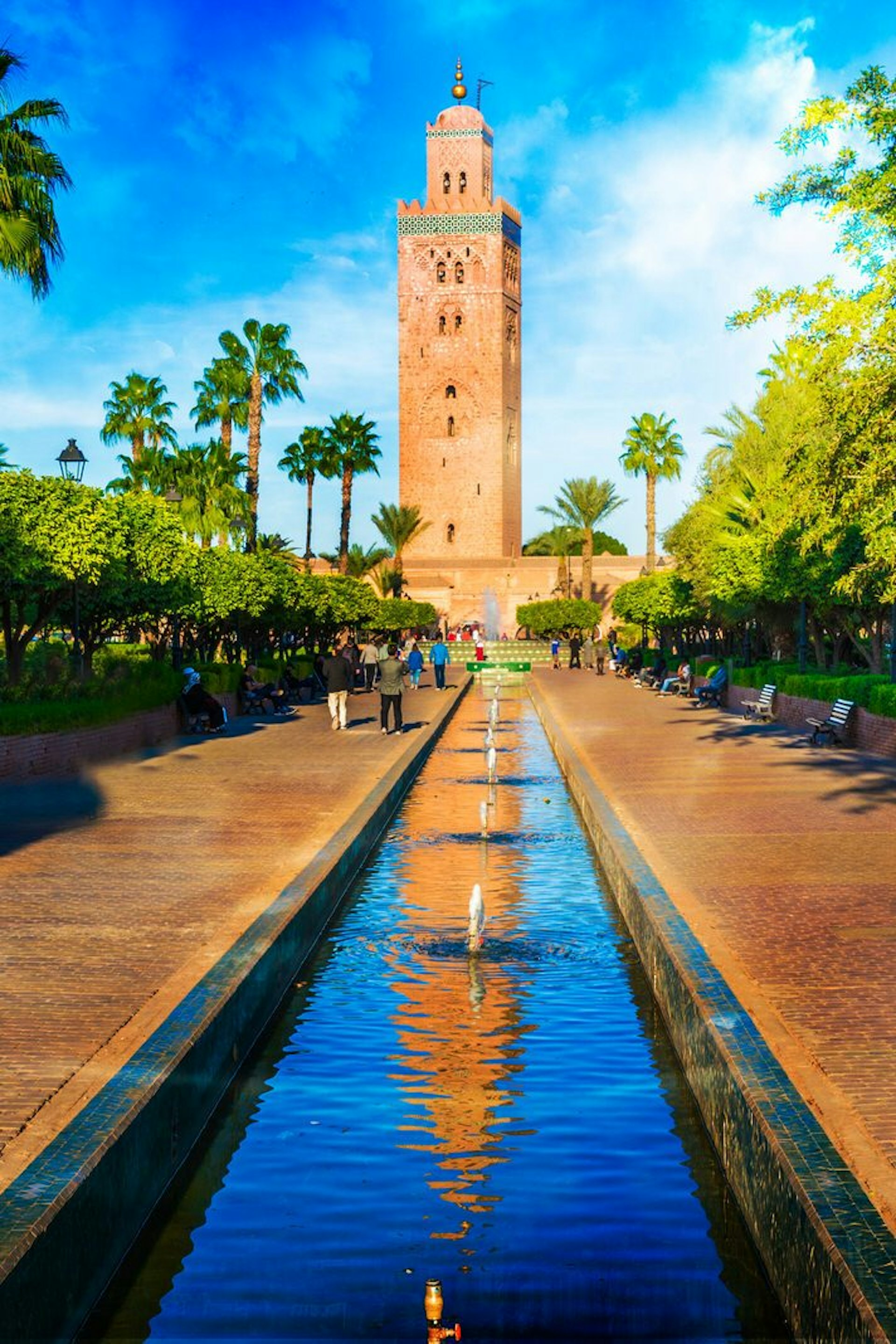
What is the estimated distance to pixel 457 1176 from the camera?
6.27 m

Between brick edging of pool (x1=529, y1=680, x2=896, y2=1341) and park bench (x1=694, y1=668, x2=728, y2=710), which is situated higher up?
park bench (x1=694, y1=668, x2=728, y2=710)

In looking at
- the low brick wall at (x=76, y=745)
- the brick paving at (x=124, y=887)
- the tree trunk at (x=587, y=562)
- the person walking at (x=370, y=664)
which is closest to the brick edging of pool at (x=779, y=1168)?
the brick paving at (x=124, y=887)

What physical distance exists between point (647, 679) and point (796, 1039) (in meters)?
39.9

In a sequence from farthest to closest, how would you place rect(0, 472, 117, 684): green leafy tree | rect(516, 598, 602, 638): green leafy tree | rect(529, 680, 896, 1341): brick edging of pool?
1. rect(516, 598, 602, 638): green leafy tree
2. rect(0, 472, 117, 684): green leafy tree
3. rect(529, 680, 896, 1341): brick edging of pool

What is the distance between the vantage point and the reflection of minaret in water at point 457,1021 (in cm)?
656

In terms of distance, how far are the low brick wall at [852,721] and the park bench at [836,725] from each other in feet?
0.38

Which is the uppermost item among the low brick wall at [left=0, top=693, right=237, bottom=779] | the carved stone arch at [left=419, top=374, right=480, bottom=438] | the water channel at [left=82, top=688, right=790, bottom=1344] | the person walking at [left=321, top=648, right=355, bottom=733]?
the carved stone arch at [left=419, top=374, right=480, bottom=438]

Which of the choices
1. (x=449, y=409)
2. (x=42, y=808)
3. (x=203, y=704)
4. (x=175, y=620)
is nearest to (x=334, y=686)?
(x=203, y=704)

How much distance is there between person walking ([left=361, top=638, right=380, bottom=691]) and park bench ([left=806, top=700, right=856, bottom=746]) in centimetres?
1846

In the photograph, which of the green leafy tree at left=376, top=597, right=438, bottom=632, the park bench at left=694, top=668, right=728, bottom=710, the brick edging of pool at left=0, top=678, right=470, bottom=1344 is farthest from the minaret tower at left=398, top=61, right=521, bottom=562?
the brick edging of pool at left=0, top=678, right=470, bottom=1344

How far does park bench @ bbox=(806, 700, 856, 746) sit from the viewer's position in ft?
75.9

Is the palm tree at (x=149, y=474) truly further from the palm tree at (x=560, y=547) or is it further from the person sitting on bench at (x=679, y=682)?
the palm tree at (x=560, y=547)

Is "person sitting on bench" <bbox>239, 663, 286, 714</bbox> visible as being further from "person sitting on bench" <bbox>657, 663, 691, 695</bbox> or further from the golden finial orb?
the golden finial orb

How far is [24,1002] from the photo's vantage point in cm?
750
